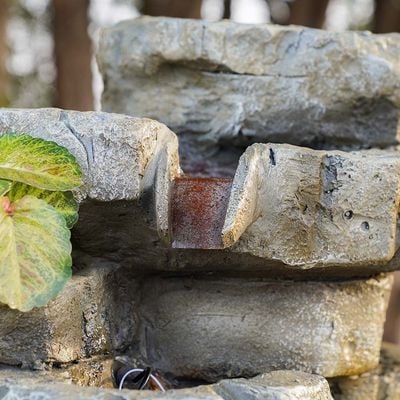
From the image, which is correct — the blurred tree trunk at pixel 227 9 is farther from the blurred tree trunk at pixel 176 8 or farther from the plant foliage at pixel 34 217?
the plant foliage at pixel 34 217

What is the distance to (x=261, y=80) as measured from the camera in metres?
1.45

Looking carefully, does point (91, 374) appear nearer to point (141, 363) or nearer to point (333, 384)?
point (141, 363)

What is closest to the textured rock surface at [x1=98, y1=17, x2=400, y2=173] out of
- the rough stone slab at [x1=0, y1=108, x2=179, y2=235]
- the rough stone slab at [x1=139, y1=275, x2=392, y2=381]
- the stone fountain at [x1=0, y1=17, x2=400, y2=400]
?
the stone fountain at [x1=0, y1=17, x2=400, y2=400]

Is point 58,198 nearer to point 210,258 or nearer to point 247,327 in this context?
point 210,258

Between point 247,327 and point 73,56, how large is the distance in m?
2.26

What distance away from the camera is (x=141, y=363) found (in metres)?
1.17

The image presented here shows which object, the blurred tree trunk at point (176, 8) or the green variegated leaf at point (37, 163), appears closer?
the green variegated leaf at point (37, 163)

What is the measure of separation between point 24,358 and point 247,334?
1.16 ft

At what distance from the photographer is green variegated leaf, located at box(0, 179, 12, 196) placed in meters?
0.91

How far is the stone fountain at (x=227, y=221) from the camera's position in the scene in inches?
37.9

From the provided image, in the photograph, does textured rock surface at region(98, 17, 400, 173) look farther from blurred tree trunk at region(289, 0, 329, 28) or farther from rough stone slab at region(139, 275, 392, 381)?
blurred tree trunk at region(289, 0, 329, 28)

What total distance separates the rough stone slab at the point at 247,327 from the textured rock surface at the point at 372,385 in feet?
0.21

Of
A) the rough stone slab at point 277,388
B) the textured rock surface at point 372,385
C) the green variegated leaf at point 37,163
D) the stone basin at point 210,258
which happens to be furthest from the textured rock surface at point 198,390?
the textured rock surface at point 372,385

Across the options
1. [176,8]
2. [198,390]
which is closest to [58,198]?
[198,390]
